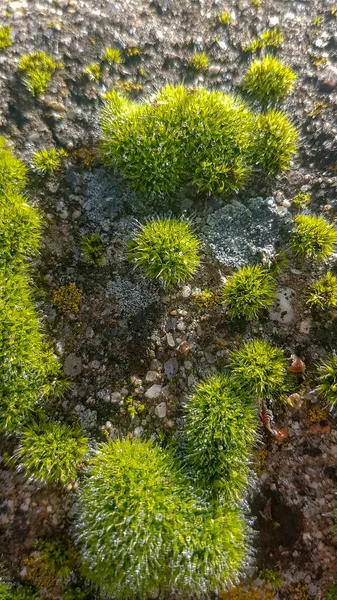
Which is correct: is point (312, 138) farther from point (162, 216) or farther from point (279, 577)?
point (279, 577)

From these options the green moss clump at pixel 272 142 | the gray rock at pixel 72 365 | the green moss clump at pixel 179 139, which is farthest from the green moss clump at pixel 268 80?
the gray rock at pixel 72 365

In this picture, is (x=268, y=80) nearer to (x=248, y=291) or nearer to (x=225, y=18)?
(x=225, y=18)

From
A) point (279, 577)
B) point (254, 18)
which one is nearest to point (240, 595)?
point (279, 577)

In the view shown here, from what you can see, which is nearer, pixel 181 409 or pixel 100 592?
pixel 100 592

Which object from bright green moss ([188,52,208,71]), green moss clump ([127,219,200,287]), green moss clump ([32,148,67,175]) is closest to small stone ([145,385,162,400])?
green moss clump ([127,219,200,287])

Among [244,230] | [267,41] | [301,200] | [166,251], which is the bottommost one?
[166,251]

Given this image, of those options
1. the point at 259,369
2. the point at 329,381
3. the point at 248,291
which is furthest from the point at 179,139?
the point at 329,381
